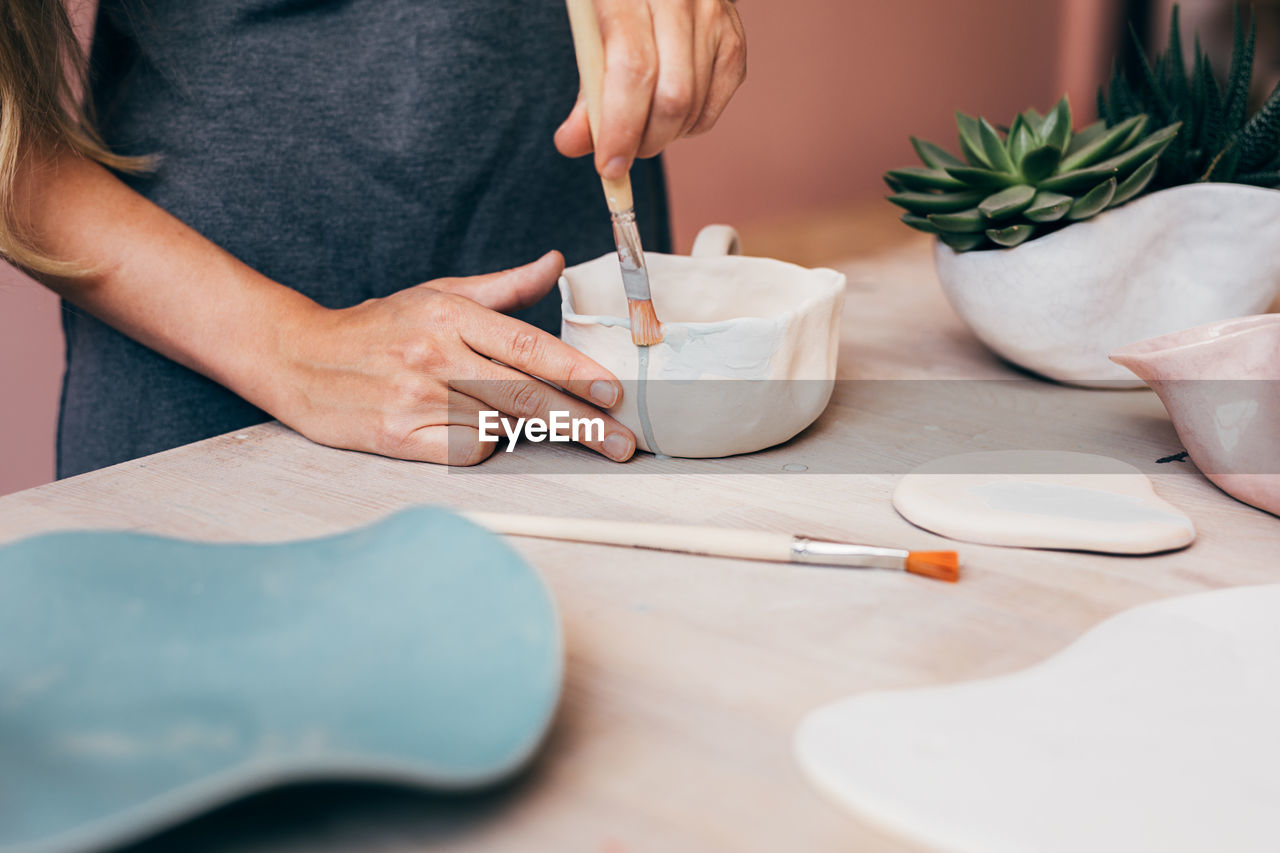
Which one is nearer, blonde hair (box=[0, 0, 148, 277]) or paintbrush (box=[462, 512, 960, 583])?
paintbrush (box=[462, 512, 960, 583])

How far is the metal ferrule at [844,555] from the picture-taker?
0.49 metres

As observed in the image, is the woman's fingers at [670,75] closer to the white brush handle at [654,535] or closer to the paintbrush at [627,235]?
the paintbrush at [627,235]

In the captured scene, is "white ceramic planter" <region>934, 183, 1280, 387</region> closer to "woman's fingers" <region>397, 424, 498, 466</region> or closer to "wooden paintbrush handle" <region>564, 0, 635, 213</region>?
"wooden paintbrush handle" <region>564, 0, 635, 213</region>

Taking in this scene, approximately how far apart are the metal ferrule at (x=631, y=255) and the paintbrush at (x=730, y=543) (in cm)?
17

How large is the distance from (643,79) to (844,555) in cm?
35

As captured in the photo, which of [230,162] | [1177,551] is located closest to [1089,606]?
[1177,551]

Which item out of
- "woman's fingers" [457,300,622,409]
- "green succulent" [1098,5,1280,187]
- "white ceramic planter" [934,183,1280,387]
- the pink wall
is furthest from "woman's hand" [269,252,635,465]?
the pink wall

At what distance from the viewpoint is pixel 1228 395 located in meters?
0.55

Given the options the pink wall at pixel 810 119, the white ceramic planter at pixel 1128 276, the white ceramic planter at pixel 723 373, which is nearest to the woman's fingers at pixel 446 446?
the white ceramic planter at pixel 723 373

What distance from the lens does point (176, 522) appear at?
58cm

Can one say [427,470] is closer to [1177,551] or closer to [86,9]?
[1177,551]

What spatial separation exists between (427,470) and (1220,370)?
20.1 inches

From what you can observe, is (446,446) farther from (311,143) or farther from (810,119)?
(810,119)

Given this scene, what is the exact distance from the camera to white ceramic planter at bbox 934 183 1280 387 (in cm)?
71
